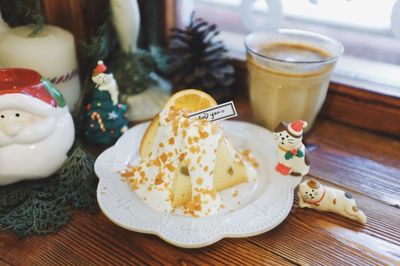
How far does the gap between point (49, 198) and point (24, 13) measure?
15.9 inches

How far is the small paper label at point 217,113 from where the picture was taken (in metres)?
0.72

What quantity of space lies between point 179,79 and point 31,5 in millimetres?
352

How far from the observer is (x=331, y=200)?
712 millimetres

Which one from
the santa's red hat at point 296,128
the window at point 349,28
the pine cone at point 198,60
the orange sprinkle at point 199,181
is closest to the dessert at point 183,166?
the orange sprinkle at point 199,181

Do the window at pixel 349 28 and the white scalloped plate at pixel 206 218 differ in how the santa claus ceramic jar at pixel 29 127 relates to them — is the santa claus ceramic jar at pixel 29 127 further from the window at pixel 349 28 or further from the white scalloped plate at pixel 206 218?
the window at pixel 349 28

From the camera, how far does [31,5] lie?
2.86 ft

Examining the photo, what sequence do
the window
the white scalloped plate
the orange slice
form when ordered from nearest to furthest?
1. the white scalloped plate
2. the orange slice
3. the window

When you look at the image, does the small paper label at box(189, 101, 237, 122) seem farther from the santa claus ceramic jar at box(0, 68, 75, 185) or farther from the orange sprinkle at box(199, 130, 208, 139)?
the santa claus ceramic jar at box(0, 68, 75, 185)

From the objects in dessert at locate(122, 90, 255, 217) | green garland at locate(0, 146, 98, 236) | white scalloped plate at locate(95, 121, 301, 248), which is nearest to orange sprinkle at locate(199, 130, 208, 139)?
dessert at locate(122, 90, 255, 217)

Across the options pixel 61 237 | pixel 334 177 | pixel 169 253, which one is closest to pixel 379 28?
pixel 334 177

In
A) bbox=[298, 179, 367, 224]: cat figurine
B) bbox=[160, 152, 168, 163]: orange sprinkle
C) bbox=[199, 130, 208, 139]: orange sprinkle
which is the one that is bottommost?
bbox=[298, 179, 367, 224]: cat figurine

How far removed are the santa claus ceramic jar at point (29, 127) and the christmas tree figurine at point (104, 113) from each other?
0.10 meters

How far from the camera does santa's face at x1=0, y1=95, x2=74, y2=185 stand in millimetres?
675

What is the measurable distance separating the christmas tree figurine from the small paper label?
0.20m
